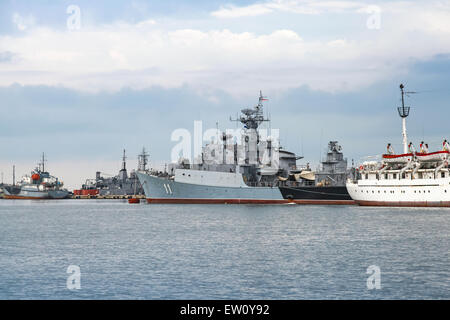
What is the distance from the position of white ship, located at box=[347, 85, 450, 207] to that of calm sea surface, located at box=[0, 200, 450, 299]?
854 inches

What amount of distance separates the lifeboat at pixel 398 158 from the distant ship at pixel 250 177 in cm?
1356

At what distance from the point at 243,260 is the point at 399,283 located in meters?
8.62

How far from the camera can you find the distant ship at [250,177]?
89.7 meters

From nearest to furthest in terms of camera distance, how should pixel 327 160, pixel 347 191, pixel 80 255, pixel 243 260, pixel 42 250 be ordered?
pixel 243 260
pixel 80 255
pixel 42 250
pixel 347 191
pixel 327 160

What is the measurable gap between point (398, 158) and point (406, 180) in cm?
396

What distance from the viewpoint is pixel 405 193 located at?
7062cm

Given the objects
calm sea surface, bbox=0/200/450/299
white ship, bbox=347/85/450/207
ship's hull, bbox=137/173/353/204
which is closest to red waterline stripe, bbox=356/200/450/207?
white ship, bbox=347/85/450/207

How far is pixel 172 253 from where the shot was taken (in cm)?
3203

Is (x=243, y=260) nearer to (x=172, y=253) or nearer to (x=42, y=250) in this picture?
(x=172, y=253)

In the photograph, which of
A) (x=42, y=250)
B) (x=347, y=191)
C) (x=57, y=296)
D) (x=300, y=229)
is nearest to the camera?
(x=57, y=296)

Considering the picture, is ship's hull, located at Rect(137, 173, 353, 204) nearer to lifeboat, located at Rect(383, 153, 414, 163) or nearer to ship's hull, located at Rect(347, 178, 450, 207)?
ship's hull, located at Rect(347, 178, 450, 207)

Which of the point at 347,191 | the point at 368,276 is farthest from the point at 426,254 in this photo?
the point at 347,191

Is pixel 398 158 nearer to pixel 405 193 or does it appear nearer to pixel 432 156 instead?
pixel 432 156

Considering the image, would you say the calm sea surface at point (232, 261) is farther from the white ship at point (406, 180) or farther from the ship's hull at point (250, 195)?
the ship's hull at point (250, 195)
